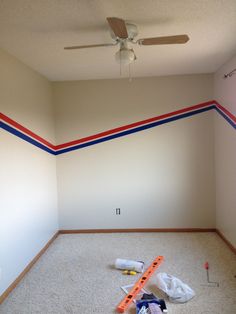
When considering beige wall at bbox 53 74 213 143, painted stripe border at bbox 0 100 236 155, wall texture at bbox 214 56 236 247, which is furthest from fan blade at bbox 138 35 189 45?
beige wall at bbox 53 74 213 143

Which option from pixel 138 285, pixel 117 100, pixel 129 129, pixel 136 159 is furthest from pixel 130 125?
pixel 138 285

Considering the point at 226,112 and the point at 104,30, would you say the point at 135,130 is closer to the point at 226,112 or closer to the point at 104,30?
the point at 226,112

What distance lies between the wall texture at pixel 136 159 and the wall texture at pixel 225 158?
0.61ft

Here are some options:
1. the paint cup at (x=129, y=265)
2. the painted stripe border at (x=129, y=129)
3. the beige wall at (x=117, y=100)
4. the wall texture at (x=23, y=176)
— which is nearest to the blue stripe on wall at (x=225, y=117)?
the painted stripe border at (x=129, y=129)

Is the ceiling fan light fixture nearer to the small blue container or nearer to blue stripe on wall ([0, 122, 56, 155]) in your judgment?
blue stripe on wall ([0, 122, 56, 155])

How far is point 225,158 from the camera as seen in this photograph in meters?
3.58

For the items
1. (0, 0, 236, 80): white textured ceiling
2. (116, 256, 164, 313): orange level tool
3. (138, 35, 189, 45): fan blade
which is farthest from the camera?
(116, 256, 164, 313): orange level tool

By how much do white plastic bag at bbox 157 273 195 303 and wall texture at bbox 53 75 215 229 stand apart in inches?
61.6

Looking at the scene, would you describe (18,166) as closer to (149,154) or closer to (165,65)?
(149,154)

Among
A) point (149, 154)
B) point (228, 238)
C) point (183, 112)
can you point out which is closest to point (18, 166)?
point (149, 154)

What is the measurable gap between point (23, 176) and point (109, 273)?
1538 mm

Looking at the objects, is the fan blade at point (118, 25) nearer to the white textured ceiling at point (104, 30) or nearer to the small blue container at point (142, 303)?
the white textured ceiling at point (104, 30)

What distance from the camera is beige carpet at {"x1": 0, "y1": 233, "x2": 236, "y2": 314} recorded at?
2377 mm

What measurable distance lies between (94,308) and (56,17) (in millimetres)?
2533
